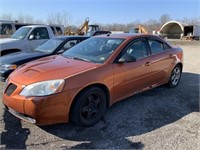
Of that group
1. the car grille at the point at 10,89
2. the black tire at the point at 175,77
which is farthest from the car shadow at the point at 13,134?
the black tire at the point at 175,77

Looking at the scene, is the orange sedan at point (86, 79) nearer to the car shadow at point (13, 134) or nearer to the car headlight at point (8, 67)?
the car shadow at point (13, 134)

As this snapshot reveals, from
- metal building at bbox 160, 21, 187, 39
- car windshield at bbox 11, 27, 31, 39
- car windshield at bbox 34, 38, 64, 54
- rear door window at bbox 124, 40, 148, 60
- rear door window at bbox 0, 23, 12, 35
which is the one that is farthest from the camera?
metal building at bbox 160, 21, 187, 39

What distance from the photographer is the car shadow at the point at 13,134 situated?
330cm

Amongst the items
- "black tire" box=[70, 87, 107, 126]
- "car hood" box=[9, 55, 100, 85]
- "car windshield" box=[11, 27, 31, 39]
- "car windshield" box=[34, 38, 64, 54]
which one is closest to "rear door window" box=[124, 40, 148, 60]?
"car hood" box=[9, 55, 100, 85]

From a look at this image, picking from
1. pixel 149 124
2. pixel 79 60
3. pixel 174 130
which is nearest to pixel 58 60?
pixel 79 60

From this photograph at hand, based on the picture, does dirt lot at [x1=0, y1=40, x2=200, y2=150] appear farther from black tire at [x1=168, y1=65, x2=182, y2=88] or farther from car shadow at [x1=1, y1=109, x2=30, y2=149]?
black tire at [x1=168, y1=65, x2=182, y2=88]

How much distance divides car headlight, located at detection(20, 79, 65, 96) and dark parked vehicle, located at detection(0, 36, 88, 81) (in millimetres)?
2634

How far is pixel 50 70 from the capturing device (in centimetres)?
383

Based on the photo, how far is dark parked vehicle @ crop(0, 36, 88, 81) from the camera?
19.1ft

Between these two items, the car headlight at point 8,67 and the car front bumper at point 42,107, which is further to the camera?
the car headlight at point 8,67

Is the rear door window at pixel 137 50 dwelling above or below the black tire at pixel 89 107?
above

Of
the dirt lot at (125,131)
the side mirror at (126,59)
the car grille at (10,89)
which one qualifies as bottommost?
the dirt lot at (125,131)

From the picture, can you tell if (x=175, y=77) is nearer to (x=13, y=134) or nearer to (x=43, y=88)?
(x=43, y=88)

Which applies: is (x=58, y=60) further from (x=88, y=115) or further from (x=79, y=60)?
(x=88, y=115)
